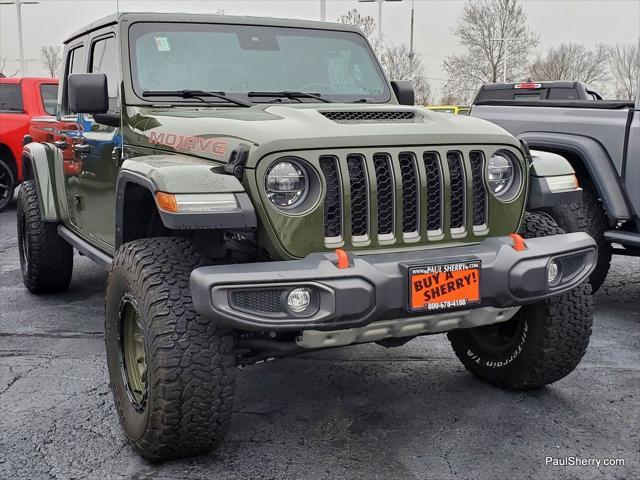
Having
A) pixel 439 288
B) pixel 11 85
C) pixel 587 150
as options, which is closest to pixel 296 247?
pixel 439 288

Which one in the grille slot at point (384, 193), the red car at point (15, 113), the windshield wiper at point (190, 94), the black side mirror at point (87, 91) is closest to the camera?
the grille slot at point (384, 193)

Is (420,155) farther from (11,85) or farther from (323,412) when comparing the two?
(11,85)

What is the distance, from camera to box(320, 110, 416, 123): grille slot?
10.4 ft

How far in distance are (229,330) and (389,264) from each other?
662 mm

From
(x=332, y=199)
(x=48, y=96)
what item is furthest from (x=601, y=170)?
(x=48, y=96)

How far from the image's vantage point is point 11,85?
10234 millimetres

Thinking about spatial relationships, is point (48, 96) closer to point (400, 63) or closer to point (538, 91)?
point (538, 91)

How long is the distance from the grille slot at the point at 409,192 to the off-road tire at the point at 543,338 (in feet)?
2.26

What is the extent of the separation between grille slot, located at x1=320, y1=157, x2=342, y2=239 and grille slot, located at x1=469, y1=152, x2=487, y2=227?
64cm

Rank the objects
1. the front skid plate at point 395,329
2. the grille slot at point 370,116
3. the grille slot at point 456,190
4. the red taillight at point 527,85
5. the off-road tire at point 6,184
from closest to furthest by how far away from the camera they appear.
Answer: the front skid plate at point 395,329 < the grille slot at point 456,190 < the grille slot at point 370,116 < the red taillight at point 527,85 < the off-road tire at point 6,184

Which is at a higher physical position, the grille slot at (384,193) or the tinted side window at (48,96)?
the tinted side window at (48,96)

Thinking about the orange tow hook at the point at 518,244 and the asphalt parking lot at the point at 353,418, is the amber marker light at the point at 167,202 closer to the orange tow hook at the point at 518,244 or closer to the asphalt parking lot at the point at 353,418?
the asphalt parking lot at the point at 353,418

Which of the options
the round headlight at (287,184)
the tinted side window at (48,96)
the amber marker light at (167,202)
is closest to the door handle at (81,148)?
the amber marker light at (167,202)

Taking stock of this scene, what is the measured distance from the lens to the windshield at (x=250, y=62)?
3920mm
